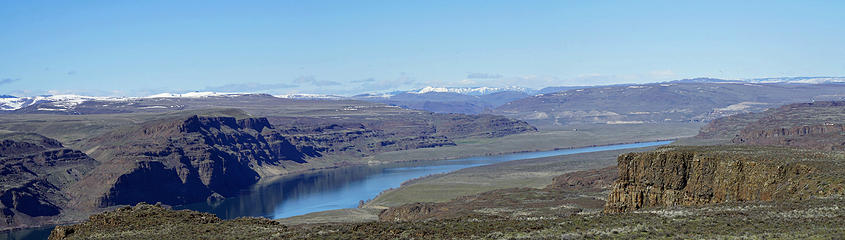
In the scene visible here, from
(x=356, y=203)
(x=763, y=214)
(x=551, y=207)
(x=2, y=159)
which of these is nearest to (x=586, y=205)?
Result: (x=551, y=207)

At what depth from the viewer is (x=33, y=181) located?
170750 millimetres

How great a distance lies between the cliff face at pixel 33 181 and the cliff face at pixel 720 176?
417ft

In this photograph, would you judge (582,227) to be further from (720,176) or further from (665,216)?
(720,176)

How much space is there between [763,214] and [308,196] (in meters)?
160

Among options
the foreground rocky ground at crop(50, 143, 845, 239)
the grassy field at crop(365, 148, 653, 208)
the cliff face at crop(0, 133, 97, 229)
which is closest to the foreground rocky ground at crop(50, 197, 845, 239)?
the foreground rocky ground at crop(50, 143, 845, 239)

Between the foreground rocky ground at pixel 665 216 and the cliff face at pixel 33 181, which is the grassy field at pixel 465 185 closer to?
the cliff face at pixel 33 181

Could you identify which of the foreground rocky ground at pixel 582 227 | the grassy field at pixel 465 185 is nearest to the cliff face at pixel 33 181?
the grassy field at pixel 465 185

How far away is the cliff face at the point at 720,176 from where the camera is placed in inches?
1673

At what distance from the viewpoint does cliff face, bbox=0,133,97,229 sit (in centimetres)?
15100

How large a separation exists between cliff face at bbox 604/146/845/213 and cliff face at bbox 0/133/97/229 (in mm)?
127250

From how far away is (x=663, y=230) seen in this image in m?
31.8

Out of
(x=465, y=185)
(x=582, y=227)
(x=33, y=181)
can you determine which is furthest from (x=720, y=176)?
(x=33, y=181)

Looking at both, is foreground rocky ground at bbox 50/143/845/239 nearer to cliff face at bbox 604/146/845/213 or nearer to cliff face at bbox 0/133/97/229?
cliff face at bbox 604/146/845/213

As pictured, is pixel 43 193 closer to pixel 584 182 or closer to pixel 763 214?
pixel 584 182
